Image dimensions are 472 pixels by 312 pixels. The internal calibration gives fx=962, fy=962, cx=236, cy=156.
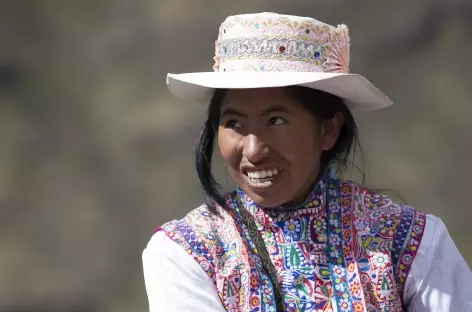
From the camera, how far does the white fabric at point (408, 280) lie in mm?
2379

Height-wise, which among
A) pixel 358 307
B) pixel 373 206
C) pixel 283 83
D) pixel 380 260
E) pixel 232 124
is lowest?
pixel 358 307

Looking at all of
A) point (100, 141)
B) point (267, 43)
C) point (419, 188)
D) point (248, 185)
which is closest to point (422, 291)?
point (248, 185)

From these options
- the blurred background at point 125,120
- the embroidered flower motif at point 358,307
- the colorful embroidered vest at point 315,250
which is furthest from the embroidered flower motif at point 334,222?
the blurred background at point 125,120

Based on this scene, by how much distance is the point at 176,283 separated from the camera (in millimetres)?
2389

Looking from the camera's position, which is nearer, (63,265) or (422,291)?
(422,291)

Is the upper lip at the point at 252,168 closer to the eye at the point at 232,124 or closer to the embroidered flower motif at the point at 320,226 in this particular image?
the eye at the point at 232,124

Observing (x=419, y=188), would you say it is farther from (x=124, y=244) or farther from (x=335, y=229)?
(x=335, y=229)

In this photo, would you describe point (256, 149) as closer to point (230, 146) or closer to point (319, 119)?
point (230, 146)

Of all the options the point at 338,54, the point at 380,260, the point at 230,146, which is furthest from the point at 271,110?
the point at 380,260

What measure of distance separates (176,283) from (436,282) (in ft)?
2.18

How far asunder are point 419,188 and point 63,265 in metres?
1.48

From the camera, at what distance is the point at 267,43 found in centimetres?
242

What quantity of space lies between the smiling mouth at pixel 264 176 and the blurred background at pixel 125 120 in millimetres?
1462

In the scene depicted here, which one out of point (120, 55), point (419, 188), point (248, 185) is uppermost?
point (120, 55)
